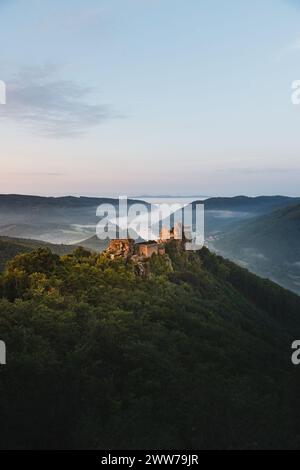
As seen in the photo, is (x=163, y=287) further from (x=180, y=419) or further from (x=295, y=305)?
(x=295, y=305)

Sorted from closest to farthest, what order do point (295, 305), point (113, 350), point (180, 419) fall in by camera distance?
1. point (180, 419)
2. point (113, 350)
3. point (295, 305)

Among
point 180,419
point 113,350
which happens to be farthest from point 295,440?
point 113,350

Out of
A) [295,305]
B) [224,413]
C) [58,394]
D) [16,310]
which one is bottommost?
[295,305]

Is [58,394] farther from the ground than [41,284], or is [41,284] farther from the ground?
[41,284]

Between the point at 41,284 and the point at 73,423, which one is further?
the point at 41,284

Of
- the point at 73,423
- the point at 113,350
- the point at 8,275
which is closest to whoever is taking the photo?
the point at 73,423

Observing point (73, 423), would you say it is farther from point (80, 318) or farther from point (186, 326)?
point (186, 326)
